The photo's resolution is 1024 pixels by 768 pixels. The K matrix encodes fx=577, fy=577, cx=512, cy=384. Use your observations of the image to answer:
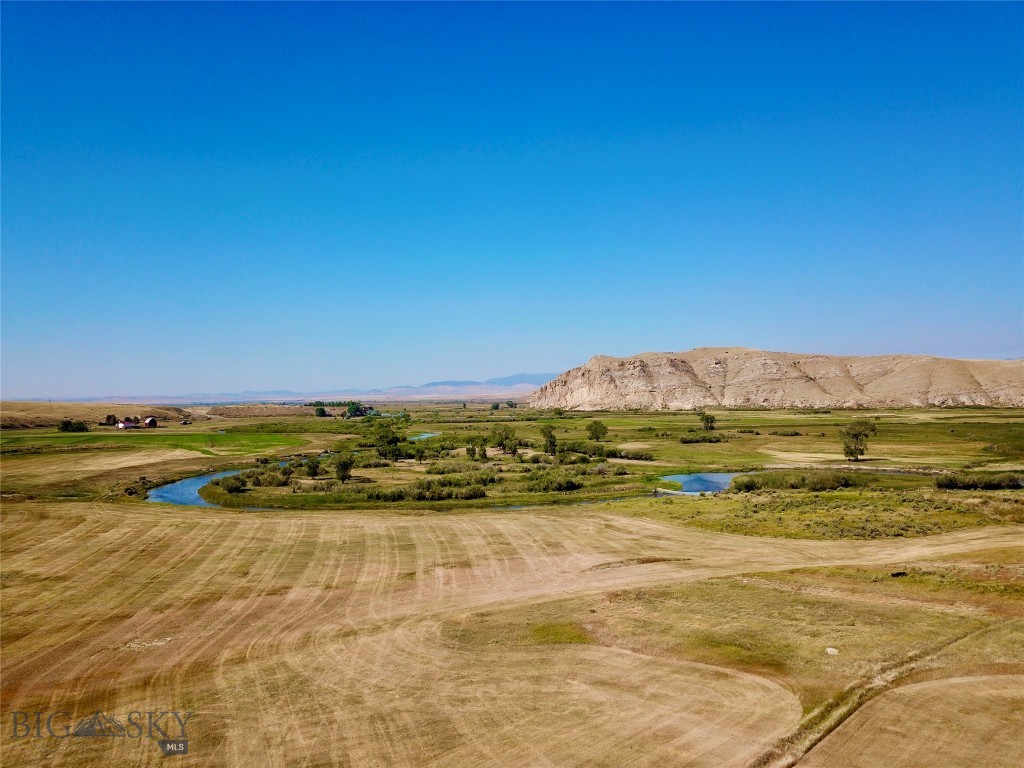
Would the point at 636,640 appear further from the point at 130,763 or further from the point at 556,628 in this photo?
the point at 130,763

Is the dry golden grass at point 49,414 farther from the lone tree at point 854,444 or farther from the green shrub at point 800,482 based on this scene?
the lone tree at point 854,444

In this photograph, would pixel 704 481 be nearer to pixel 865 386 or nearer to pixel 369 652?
pixel 369 652

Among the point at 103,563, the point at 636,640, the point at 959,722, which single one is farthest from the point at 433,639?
the point at 103,563

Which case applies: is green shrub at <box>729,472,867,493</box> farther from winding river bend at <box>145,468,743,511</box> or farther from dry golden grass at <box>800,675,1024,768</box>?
dry golden grass at <box>800,675,1024,768</box>

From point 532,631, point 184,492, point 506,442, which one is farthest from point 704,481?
point 184,492

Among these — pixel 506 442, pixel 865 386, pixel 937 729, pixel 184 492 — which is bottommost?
pixel 184 492

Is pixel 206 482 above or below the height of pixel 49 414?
below

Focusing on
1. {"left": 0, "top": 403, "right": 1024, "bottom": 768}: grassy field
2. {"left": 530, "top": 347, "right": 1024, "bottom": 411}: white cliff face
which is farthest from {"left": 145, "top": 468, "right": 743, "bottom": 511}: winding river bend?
{"left": 530, "top": 347, "right": 1024, "bottom": 411}: white cliff face

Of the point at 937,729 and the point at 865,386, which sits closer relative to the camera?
the point at 937,729
